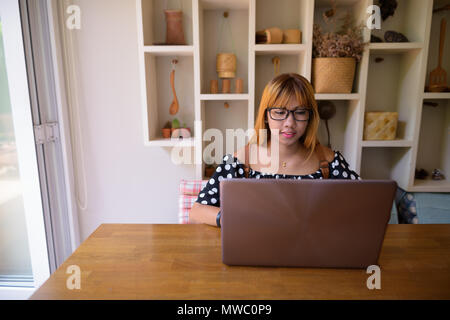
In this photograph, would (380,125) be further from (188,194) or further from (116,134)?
(116,134)

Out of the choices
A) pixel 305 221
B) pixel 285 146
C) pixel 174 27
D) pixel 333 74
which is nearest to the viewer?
pixel 305 221

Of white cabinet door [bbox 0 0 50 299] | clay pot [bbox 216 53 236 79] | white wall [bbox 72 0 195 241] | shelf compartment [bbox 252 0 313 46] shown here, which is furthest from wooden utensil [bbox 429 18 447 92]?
white cabinet door [bbox 0 0 50 299]

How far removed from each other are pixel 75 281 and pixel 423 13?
6.84 feet

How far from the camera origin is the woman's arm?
42.6 inches

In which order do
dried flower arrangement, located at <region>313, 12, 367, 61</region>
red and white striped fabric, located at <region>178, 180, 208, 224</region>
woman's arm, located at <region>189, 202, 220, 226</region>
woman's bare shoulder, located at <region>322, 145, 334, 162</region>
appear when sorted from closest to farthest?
woman's arm, located at <region>189, 202, 220, 226</region>
woman's bare shoulder, located at <region>322, 145, 334, 162</region>
red and white striped fabric, located at <region>178, 180, 208, 224</region>
dried flower arrangement, located at <region>313, 12, 367, 61</region>

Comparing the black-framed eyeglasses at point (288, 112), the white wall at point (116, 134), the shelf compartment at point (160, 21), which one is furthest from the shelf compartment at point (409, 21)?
the white wall at point (116, 134)

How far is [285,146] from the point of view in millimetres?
1339

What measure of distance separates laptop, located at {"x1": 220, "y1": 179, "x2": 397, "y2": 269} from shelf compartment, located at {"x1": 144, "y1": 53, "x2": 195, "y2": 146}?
4.03ft

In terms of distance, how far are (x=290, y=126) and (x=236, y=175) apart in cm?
33

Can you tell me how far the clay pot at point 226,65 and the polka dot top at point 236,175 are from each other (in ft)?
2.21

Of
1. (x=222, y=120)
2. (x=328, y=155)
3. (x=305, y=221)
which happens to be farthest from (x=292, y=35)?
(x=305, y=221)

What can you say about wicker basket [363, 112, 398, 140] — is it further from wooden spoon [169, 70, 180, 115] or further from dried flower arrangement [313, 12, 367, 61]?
wooden spoon [169, 70, 180, 115]

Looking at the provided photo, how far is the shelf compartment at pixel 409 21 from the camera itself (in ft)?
5.64

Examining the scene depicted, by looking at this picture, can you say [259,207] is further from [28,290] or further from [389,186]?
[28,290]
